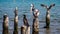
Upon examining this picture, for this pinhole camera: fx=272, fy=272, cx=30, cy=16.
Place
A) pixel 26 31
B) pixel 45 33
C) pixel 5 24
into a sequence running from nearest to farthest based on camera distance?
pixel 26 31, pixel 5 24, pixel 45 33

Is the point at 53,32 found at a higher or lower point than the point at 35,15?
lower

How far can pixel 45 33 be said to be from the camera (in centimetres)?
2942

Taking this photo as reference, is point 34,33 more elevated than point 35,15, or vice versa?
point 35,15

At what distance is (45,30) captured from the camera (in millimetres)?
30812

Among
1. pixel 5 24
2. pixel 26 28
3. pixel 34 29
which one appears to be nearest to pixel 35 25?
pixel 34 29

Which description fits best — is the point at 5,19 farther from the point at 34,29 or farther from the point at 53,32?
the point at 53,32

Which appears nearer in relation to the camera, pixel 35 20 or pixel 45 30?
pixel 35 20

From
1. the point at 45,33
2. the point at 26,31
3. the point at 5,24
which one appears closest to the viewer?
the point at 26,31

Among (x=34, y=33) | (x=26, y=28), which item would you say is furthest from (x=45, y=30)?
(x=26, y=28)

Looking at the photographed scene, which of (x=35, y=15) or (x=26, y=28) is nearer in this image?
(x=26, y=28)

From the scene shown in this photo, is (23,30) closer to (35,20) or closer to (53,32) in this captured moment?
(35,20)

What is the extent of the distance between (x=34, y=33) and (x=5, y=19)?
9.48 feet

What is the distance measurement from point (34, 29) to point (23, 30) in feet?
13.9

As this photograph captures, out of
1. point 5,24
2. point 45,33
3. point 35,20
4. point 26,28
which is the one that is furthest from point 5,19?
point 45,33
